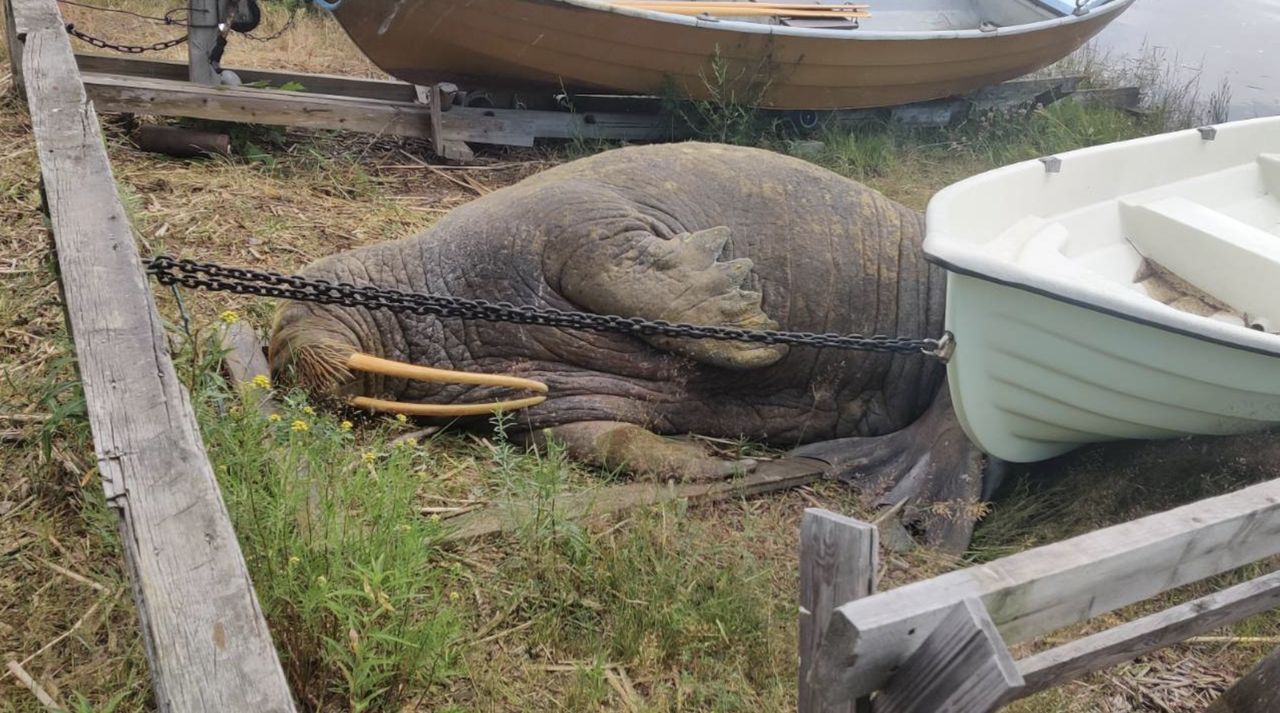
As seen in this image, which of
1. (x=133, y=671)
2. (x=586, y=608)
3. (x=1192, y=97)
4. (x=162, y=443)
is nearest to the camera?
(x=162, y=443)

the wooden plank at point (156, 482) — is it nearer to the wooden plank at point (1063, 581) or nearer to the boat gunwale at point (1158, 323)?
the wooden plank at point (1063, 581)

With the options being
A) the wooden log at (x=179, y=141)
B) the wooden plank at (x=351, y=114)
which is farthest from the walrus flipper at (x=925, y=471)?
the wooden log at (x=179, y=141)

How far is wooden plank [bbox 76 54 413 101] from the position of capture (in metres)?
6.61

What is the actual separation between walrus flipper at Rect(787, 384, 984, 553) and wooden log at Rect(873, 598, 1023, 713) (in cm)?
223

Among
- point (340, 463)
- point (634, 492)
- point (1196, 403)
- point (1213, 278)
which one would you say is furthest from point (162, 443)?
point (1213, 278)

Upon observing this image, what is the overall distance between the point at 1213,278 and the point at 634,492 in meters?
2.60

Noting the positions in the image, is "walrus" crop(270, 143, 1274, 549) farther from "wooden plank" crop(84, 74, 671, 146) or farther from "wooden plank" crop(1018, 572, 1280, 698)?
"wooden plank" crop(84, 74, 671, 146)

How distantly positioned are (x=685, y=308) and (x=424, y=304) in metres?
1.31

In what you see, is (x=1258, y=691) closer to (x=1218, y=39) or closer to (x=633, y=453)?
(x=633, y=453)

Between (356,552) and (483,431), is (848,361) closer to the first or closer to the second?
(483,431)

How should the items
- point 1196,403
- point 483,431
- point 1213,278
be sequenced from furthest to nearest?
point 1213,278
point 483,431
point 1196,403

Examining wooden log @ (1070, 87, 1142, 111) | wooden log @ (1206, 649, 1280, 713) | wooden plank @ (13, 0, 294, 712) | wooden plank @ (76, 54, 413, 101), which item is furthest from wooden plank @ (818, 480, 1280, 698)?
wooden log @ (1070, 87, 1142, 111)

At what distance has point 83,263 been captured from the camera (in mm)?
2693

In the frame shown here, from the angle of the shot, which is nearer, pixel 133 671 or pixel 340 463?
pixel 133 671
